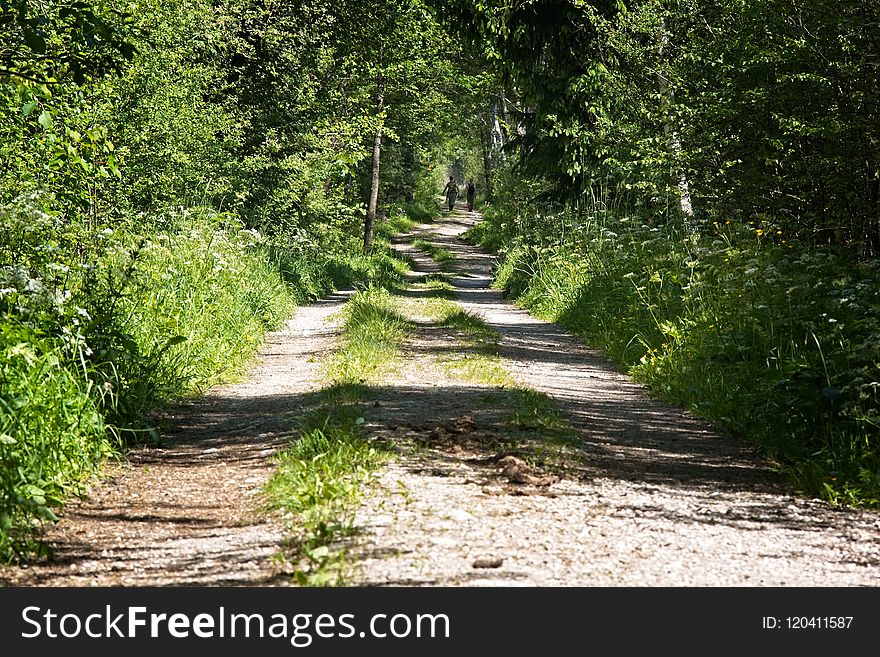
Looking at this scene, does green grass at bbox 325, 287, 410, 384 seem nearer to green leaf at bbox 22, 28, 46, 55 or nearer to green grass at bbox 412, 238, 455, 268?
green leaf at bbox 22, 28, 46, 55

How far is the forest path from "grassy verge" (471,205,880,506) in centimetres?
31

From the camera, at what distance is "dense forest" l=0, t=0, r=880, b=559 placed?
22.5ft

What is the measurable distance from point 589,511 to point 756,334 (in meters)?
4.54

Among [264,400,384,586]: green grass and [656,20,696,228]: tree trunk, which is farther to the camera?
[656,20,696,228]: tree trunk

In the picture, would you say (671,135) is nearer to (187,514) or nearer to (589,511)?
(589,511)

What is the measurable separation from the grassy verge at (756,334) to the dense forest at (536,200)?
0.11 ft

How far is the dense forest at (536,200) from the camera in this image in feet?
22.5

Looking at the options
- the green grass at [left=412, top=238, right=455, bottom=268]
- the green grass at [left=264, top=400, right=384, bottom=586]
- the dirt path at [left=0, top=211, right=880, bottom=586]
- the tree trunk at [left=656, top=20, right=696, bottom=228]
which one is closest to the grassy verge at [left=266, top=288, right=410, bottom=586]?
the green grass at [left=264, top=400, right=384, bottom=586]

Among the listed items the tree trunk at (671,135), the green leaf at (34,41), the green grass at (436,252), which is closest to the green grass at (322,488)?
the green leaf at (34,41)

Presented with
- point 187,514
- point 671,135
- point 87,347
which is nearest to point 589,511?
point 187,514

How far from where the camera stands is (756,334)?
9.27m

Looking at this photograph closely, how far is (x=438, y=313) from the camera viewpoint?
16266 millimetres

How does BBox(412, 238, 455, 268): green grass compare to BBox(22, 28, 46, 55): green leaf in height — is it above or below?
below

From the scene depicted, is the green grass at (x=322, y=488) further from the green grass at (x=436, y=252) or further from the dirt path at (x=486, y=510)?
the green grass at (x=436, y=252)
